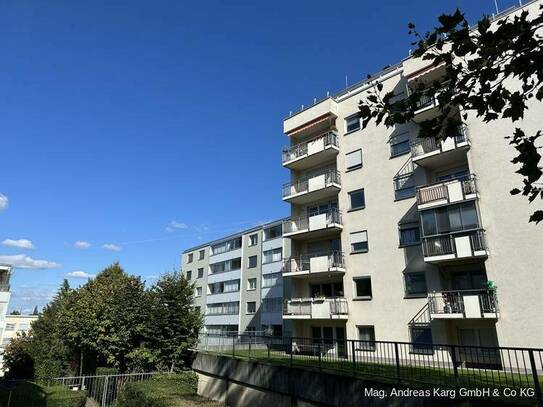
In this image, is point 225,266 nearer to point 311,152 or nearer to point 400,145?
point 311,152

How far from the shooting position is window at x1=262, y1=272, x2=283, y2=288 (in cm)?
4545

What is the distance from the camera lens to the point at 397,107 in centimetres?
446

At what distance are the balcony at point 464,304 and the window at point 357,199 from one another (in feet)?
24.9

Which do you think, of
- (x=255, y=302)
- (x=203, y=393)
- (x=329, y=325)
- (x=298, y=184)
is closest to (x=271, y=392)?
(x=203, y=393)

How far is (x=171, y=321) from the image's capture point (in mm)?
23828

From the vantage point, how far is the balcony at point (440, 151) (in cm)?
2012

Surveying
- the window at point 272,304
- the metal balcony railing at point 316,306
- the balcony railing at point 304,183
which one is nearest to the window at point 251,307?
the window at point 272,304

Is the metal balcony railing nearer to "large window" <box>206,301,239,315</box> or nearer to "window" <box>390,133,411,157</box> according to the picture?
"window" <box>390,133,411,157</box>

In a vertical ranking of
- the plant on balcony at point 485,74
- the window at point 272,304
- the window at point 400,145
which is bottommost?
the window at point 272,304

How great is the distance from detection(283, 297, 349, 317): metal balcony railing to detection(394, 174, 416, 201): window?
7.40 meters

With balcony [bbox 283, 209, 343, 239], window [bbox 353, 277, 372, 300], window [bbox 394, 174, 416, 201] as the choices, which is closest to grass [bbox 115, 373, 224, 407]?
window [bbox 353, 277, 372, 300]

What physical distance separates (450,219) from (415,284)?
13.7ft

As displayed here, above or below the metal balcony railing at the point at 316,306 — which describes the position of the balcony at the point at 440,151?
above

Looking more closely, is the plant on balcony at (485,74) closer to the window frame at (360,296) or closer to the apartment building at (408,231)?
the apartment building at (408,231)
